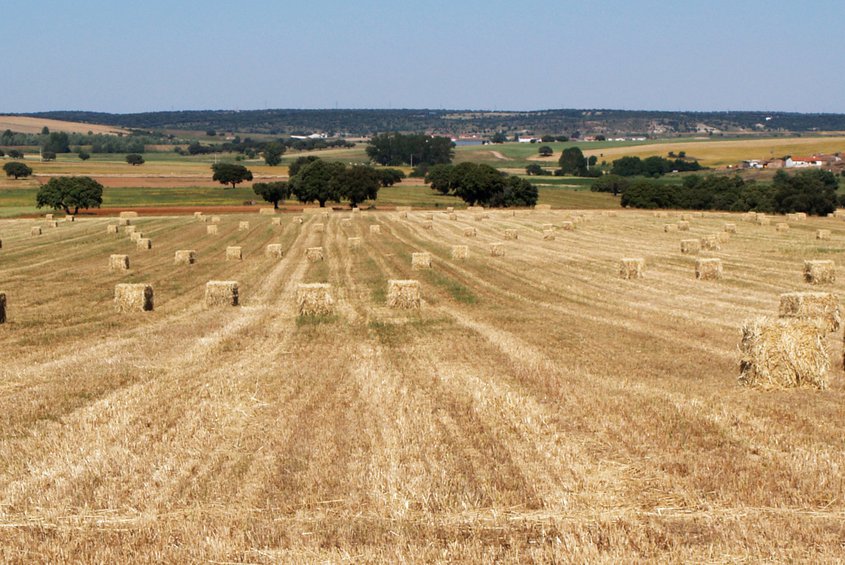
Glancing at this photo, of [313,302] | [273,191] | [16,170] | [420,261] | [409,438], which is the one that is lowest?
[273,191]

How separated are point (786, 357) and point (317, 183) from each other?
93647 mm

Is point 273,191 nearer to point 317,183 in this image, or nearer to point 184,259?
point 317,183

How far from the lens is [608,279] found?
106 ft

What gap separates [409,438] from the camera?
38.8 feet

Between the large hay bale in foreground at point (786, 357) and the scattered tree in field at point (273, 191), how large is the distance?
97.2m

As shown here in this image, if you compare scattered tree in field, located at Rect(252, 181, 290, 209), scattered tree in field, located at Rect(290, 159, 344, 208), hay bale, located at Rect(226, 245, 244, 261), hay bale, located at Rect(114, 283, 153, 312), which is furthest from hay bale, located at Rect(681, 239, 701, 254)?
scattered tree in field, located at Rect(252, 181, 290, 209)

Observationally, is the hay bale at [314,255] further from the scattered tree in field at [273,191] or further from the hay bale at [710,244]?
the scattered tree in field at [273,191]

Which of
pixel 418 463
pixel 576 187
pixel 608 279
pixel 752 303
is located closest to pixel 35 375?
pixel 418 463

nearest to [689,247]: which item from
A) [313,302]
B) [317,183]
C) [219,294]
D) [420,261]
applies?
[420,261]

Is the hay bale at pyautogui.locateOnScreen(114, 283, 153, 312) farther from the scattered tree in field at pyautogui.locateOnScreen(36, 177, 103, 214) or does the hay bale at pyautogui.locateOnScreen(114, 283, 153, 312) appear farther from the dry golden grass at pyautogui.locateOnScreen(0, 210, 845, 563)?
the scattered tree in field at pyautogui.locateOnScreen(36, 177, 103, 214)

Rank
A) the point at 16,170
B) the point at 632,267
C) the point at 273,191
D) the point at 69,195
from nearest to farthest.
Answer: the point at 632,267
the point at 69,195
the point at 273,191
the point at 16,170

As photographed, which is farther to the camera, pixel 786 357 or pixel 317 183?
pixel 317 183

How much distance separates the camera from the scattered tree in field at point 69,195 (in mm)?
92688

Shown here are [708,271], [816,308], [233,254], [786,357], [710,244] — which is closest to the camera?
[786,357]
